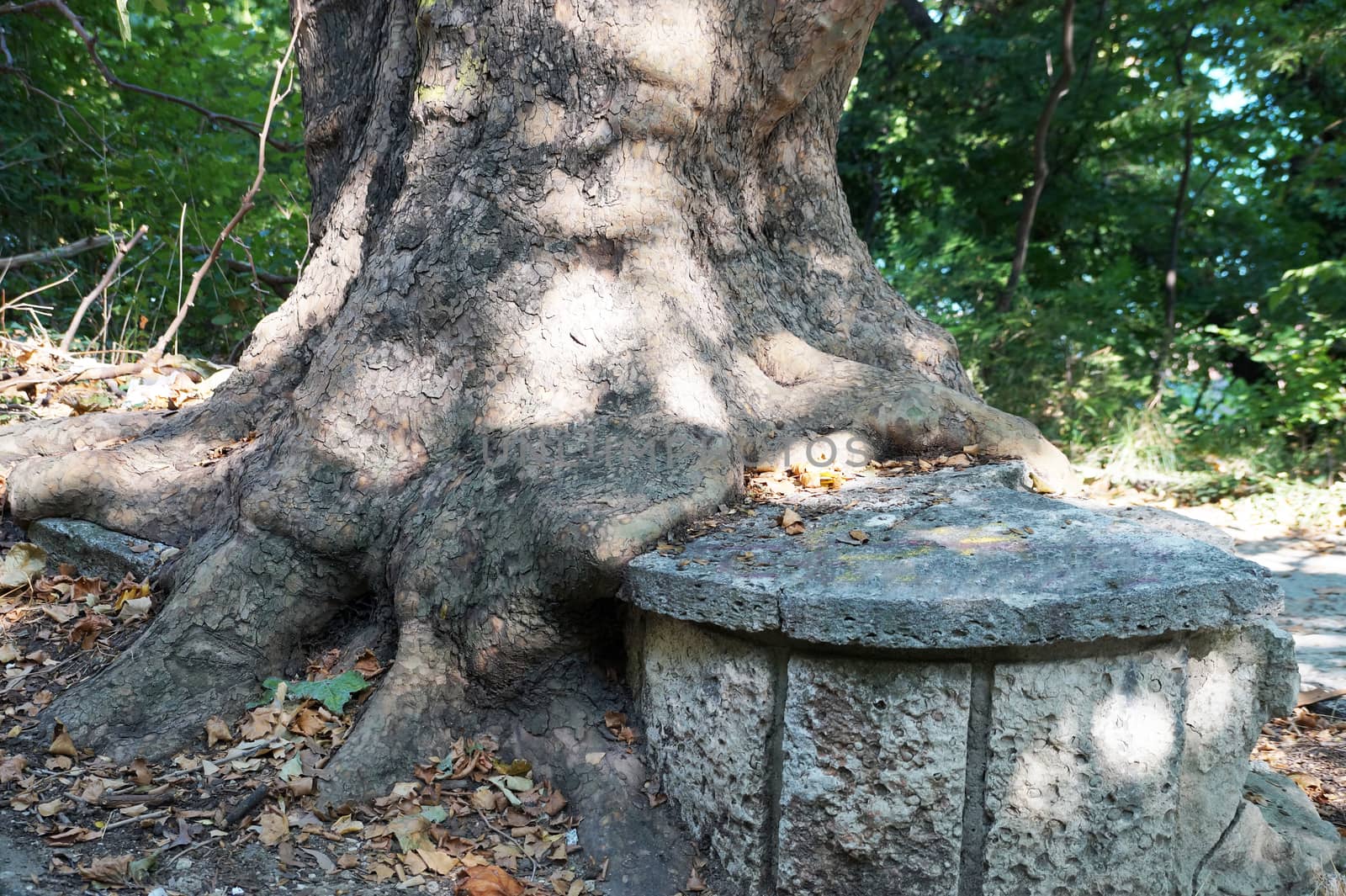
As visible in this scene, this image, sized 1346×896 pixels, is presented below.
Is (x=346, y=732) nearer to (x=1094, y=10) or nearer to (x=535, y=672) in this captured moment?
(x=535, y=672)

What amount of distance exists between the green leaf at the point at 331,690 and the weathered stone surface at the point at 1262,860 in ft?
7.39

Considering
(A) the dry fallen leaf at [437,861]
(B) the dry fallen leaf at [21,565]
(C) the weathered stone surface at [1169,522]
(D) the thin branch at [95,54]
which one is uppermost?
(D) the thin branch at [95,54]

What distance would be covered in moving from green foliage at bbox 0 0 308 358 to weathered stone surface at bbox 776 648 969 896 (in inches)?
243

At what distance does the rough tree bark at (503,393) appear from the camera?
2.76 m

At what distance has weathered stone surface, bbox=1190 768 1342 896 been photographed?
2463 millimetres

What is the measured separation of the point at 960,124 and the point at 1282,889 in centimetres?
967

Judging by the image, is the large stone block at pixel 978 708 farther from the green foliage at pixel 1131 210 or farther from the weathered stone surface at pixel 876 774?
the green foliage at pixel 1131 210

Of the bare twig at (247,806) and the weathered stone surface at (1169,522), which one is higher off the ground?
the weathered stone surface at (1169,522)

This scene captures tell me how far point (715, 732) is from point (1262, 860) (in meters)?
1.41

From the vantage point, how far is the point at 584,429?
2.95m

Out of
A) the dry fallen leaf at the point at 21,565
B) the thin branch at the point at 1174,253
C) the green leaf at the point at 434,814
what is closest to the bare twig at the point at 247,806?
the green leaf at the point at 434,814

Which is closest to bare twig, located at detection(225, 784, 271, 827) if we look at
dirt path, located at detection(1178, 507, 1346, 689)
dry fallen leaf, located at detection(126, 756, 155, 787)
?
dry fallen leaf, located at detection(126, 756, 155, 787)

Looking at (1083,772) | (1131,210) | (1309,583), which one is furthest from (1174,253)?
(1083,772)

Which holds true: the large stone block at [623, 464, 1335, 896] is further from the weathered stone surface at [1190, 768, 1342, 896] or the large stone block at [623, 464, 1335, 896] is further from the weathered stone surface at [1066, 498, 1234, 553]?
the weathered stone surface at [1066, 498, 1234, 553]
